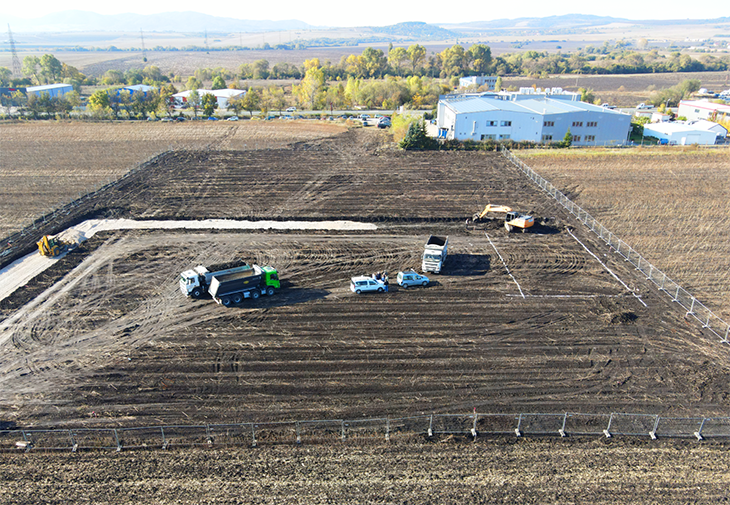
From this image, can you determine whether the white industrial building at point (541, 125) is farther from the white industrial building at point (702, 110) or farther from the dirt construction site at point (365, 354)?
the dirt construction site at point (365, 354)

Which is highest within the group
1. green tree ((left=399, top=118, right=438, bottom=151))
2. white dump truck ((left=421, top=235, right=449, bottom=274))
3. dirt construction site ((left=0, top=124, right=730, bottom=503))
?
green tree ((left=399, top=118, right=438, bottom=151))

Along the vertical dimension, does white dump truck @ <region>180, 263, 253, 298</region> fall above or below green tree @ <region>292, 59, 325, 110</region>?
below

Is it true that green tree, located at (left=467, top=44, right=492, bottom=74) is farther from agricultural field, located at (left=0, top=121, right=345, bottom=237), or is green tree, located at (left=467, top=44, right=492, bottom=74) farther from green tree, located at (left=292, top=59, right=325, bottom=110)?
agricultural field, located at (left=0, top=121, right=345, bottom=237)

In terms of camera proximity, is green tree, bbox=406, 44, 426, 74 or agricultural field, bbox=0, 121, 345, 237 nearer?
agricultural field, bbox=0, 121, 345, 237

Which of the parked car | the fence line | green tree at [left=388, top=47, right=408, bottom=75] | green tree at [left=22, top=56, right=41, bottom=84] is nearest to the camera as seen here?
the fence line

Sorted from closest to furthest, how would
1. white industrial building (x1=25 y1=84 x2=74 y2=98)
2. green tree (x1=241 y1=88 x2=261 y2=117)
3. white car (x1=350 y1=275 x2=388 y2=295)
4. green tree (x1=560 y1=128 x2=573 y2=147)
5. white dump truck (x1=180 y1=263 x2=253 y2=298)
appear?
white dump truck (x1=180 y1=263 x2=253 y2=298)
white car (x1=350 y1=275 x2=388 y2=295)
green tree (x1=560 y1=128 x2=573 y2=147)
green tree (x1=241 y1=88 x2=261 y2=117)
white industrial building (x1=25 y1=84 x2=74 y2=98)

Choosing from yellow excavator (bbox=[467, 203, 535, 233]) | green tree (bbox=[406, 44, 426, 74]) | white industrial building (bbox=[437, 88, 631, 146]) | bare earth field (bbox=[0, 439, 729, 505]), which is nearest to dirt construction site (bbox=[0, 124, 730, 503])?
bare earth field (bbox=[0, 439, 729, 505])

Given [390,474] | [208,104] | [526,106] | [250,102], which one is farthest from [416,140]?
[390,474]
